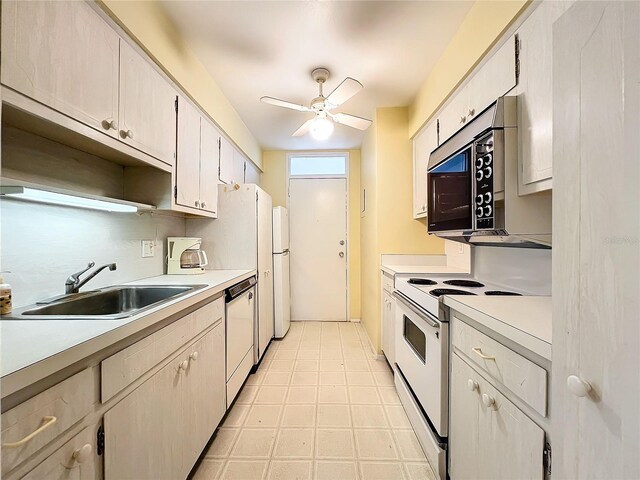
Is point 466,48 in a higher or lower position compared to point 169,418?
higher

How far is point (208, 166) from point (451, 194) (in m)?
1.85

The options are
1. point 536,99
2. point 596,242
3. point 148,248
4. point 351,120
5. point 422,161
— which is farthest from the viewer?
point 422,161

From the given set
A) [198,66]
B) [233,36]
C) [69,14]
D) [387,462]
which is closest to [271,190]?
[198,66]

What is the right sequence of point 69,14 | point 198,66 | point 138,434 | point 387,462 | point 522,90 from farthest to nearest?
point 198,66
point 387,462
point 522,90
point 69,14
point 138,434

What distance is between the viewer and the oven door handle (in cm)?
138

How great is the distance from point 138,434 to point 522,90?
197 centimetres

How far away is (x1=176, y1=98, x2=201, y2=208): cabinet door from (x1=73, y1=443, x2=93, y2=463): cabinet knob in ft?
4.56

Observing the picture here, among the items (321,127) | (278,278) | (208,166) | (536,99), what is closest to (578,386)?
(536,99)

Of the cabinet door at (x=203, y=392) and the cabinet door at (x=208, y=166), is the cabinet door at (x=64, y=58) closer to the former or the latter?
the cabinet door at (x=208, y=166)

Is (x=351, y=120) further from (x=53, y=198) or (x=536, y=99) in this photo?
(x=53, y=198)

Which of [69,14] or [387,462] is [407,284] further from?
[69,14]

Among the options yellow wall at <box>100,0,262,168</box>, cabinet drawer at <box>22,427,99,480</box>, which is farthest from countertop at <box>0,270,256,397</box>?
yellow wall at <box>100,0,262,168</box>

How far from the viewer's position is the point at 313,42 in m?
1.81

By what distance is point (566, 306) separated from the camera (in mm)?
602
